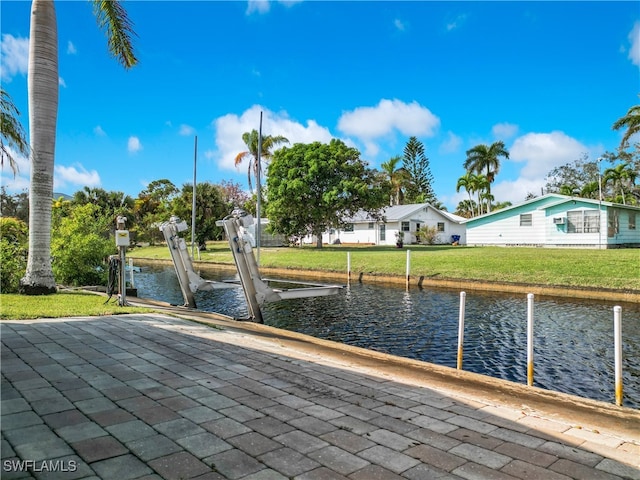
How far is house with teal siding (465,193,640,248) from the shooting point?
28.2 metres

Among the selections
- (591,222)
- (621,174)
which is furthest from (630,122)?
(621,174)

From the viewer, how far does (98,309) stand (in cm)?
962

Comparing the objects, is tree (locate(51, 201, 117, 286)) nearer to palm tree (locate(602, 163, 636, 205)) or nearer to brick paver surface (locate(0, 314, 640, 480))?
brick paver surface (locate(0, 314, 640, 480))

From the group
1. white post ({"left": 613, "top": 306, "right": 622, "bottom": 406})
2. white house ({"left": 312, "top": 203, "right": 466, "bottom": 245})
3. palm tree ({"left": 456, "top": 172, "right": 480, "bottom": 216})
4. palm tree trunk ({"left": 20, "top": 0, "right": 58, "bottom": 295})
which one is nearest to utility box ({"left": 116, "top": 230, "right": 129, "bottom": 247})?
palm tree trunk ({"left": 20, "top": 0, "right": 58, "bottom": 295})

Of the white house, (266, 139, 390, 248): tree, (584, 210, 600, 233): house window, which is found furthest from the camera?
the white house

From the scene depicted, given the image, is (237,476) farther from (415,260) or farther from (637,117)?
(637,117)

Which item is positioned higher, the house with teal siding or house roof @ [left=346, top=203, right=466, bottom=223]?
house roof @ [left=346, top=203, right=466, bottom=223]

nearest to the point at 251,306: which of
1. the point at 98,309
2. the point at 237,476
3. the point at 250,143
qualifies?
the point at 98,309

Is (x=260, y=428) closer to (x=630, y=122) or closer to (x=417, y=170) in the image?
(x=630, y=122)

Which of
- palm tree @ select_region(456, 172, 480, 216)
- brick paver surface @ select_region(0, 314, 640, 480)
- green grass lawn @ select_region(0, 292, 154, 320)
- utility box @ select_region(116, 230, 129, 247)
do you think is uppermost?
palm tree @ select_region(456, 172, 480, 216)

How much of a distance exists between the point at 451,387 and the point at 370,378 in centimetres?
91

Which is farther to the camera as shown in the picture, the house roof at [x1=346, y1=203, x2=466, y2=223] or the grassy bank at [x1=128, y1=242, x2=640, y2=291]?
the house roof at [x1=346, y1=203, x2=466, y2=223]

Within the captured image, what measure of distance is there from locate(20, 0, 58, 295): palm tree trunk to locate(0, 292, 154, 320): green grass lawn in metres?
0.79

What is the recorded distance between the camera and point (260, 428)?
11.8ft
